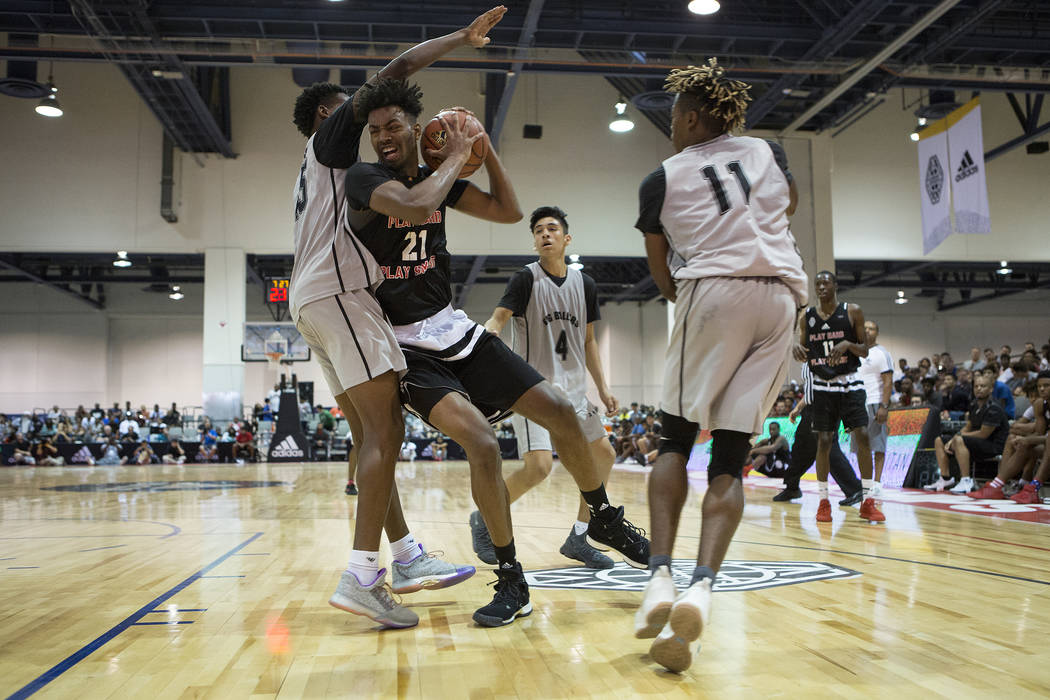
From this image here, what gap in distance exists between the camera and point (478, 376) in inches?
116

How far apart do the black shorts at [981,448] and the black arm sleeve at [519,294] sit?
257 inches

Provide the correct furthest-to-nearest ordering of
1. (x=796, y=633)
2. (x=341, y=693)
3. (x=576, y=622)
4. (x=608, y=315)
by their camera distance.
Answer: (x=608, y=315)
(x=576, y=622)
(x=796, y=633)
(x=341, y=693)

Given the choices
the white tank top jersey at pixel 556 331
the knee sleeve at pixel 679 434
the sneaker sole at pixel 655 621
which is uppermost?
the white tank top jersey at pixel 556 331

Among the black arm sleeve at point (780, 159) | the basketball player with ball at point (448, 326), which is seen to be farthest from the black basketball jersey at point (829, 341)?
the black arm sleeve at point (780, 159)

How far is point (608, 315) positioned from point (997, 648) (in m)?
28.4

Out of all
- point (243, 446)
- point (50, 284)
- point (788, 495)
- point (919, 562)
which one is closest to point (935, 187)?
point (788, 495)

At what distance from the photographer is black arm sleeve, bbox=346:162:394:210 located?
2607mm

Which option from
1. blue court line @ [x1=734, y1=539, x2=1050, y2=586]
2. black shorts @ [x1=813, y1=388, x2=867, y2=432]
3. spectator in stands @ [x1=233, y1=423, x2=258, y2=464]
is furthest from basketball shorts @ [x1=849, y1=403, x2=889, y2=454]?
spectator in stands @ [x1=233, y1=423, x2=258, y2=464]

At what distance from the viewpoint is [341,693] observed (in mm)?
1979

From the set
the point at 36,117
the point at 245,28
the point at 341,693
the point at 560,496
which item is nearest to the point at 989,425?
the point at 560,496

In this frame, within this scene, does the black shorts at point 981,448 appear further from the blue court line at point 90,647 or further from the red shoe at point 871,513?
the blue court line at point 90,647

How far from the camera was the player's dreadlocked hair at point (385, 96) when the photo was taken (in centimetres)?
272

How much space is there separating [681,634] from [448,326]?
1385 millimetres

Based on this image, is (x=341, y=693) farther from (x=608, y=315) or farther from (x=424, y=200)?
(x=608, y=315)
